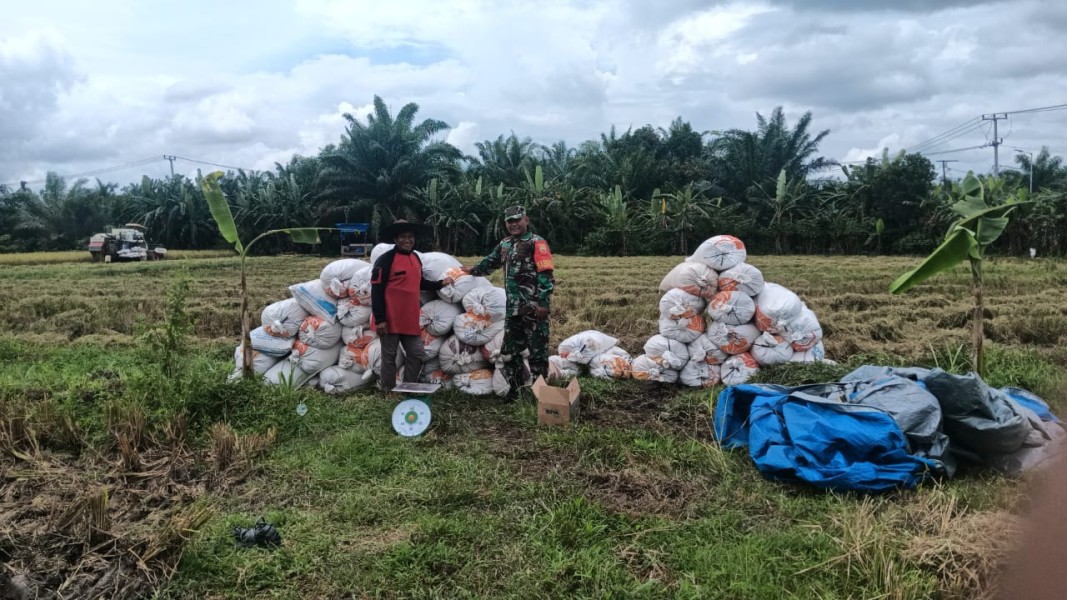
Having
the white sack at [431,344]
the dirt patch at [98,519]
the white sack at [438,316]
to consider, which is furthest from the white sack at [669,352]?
the dirt patch at [98,519]

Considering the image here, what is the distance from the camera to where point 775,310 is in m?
5.49

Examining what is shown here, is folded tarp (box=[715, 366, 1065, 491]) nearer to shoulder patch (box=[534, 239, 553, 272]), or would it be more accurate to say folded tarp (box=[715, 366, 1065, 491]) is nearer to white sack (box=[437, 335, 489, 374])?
shoulder patch (box=[534, 239, 553, 272])

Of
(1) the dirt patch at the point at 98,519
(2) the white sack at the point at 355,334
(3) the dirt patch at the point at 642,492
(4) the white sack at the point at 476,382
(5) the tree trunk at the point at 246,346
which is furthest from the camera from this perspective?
(2) the white sack at the point at 355,334

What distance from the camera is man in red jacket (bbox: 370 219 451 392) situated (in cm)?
538

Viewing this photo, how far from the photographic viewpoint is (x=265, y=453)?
425 cm

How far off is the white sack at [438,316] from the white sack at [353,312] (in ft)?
1.57

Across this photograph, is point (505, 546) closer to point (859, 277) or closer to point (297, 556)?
point (297, 556)

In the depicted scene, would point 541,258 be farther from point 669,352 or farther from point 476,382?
point 669,352

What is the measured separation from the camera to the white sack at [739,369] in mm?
5574

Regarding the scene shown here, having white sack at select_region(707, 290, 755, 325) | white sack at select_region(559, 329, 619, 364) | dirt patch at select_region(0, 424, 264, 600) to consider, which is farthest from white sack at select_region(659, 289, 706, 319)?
dirt patch at select_region(0, 424, 264, 600)

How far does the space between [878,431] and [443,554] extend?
233cm

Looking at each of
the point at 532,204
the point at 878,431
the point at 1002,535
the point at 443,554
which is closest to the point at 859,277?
the point at 878,431

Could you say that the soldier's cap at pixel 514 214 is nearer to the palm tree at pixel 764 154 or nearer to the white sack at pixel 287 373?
the white sack at pixel 287 373

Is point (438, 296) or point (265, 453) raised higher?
point (438, 296)
